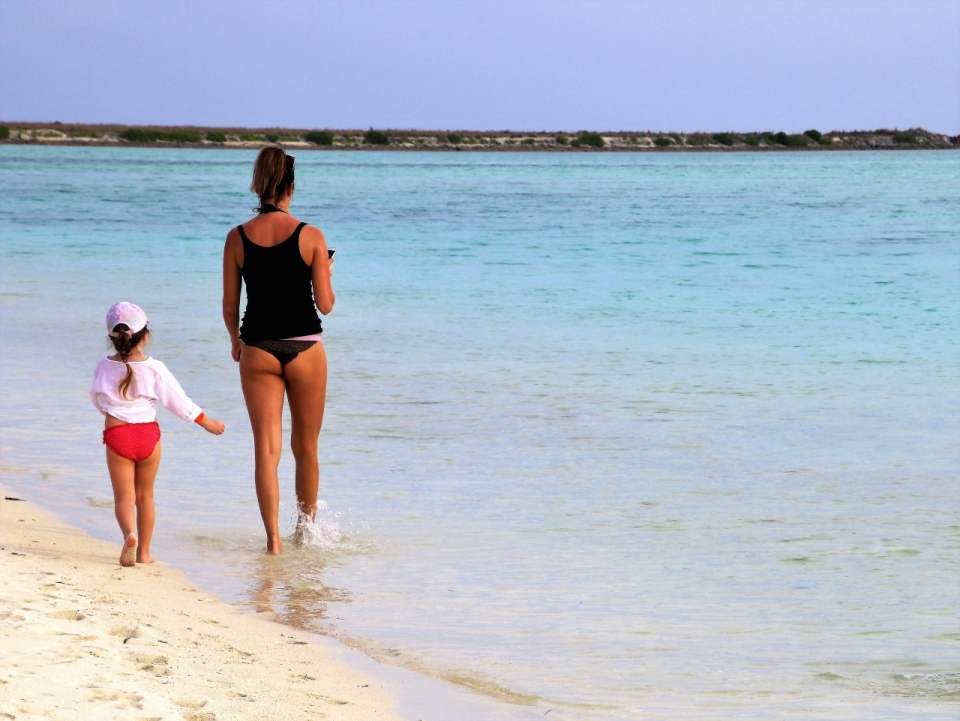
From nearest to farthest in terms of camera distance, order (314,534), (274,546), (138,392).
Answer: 1. (138,392)
2. (274,546)
3. (314,534)

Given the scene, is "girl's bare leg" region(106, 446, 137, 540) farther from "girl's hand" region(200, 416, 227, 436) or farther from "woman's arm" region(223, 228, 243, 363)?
"woman's arm" region(223, 228, 243, 363)

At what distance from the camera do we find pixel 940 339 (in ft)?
43.6

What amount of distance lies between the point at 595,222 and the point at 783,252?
991cm

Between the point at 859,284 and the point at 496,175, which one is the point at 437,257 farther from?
the point at 496,175

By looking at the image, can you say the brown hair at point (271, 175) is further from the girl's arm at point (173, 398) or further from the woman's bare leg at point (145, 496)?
the woman's bare leg at point (145, 496)

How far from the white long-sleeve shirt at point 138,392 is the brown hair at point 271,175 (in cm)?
83

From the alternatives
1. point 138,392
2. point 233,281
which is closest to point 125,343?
point 138,392

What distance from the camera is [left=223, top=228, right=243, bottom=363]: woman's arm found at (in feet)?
16.7

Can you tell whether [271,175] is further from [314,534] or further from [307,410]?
[314,534]

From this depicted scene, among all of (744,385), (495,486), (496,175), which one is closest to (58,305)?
(744,385)

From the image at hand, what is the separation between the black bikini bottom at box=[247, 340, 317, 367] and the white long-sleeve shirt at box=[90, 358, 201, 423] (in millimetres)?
434

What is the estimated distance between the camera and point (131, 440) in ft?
16.3

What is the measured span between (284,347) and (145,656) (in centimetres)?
175

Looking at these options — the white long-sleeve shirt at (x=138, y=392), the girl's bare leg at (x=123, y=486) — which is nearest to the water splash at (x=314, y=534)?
the girl's bare leg at (x=123, y=486)
